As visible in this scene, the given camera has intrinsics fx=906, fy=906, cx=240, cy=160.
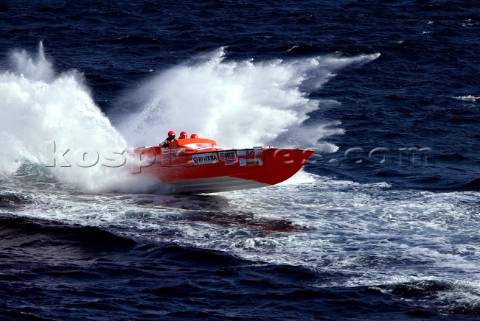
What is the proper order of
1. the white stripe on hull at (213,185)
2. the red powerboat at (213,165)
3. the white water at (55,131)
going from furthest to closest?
1. the white water at (55,131)
2. the white stripe on hull at (213,185)
3. the red powerboat at (213,165)

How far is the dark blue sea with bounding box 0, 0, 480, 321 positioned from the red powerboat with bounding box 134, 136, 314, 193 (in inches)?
28.5

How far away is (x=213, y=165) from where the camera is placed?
3547 centimetres

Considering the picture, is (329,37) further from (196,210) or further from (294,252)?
(294,252)

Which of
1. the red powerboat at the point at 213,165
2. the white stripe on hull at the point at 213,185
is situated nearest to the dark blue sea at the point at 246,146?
the white stripe on hull at the point at 213,185

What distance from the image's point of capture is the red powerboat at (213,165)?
34.8m

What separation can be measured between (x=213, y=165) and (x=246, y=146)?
19.3 ft

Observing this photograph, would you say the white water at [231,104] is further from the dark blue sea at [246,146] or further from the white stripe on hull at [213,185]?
the white stripe on hull at [213,185]

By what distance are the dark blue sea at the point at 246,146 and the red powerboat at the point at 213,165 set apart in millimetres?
725

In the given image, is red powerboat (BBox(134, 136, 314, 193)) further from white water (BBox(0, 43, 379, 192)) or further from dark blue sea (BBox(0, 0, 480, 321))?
white water (BBox(0, 43, 379, 192))

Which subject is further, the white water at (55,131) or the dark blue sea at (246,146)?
the white water at (55,131)

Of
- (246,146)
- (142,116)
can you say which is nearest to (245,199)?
(246,146)

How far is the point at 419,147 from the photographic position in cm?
4328

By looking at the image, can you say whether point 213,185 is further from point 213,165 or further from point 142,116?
point 142,116

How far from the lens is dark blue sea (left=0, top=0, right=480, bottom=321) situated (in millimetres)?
24844
